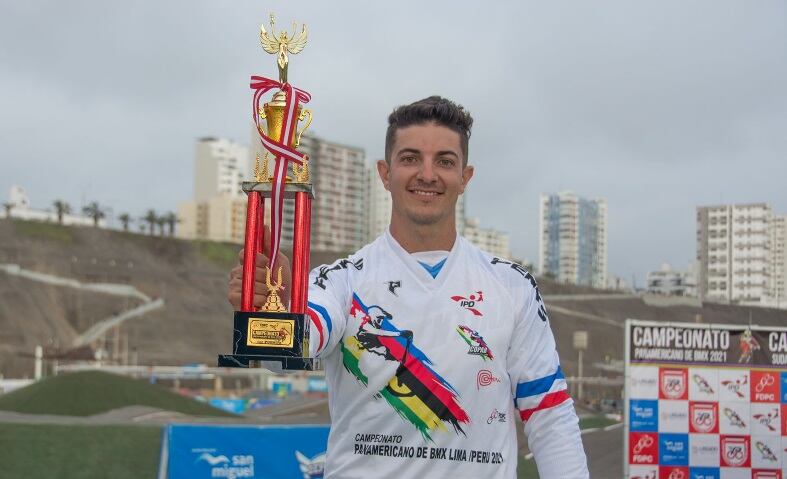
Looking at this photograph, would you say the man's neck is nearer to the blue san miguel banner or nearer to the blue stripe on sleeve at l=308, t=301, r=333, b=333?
the blue stripe on sleeve at l=308, t=301, r=333, b=333

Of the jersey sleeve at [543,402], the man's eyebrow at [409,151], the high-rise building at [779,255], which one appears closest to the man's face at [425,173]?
the man's eyebrow at [409,151]

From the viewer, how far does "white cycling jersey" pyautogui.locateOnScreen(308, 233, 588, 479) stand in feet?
14.2

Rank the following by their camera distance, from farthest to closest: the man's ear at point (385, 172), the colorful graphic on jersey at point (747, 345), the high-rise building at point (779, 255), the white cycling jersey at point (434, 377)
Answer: the high-rise building at point (779, 255)
the colorful graphic on jersey at point (747, 345)
the man's ear at point (385, 172)
the white cycling jersey at point (434, 377)

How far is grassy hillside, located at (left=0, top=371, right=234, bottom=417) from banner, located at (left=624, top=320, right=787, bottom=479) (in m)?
22.5

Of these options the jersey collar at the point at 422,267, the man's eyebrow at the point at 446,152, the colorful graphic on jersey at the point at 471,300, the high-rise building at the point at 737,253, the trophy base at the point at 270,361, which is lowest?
the trophy base at the point at 270,361

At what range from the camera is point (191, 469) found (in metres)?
14.2

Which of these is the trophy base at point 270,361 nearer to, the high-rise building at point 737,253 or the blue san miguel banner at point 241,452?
the blue san miguel banner at point 241,452

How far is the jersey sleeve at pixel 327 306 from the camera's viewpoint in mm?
4168

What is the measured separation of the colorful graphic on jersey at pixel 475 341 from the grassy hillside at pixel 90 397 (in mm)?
32542

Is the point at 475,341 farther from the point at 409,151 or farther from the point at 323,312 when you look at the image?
the point at 409,151

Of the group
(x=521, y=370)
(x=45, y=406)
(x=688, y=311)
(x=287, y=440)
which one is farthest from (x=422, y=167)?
(x=688, y=311)

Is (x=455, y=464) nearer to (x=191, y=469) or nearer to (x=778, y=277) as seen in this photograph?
(x=191, y=469)

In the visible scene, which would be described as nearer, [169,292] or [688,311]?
[169,292]

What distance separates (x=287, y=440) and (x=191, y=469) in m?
1.36
